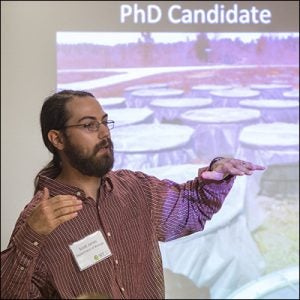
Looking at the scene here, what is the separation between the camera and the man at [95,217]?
4.19 ft

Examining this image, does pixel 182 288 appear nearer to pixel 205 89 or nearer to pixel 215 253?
pixel 215 253

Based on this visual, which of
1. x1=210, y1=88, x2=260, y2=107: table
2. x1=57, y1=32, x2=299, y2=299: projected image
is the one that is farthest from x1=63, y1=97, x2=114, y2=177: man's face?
x1=210, y1=88, x2=260, y2=107: table

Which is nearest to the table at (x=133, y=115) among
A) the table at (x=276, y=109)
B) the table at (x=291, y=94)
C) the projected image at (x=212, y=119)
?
the projected image at (x=212, y=119)

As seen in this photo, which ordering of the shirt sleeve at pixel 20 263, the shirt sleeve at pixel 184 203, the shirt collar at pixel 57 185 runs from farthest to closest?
1. the shirt sleeve at pixel 184 203
2. the shirt collar at pixel 57 185
3. the shirt sleeve at pixel 20 263

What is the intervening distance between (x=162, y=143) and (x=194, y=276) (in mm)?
836

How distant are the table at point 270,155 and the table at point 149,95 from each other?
49 centimetres

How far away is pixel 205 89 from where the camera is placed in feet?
10.4

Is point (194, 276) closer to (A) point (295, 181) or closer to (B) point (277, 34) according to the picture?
(A) point (295, 181)

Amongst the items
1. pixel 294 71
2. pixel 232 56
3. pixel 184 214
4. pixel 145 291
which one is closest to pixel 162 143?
pixel 232 56

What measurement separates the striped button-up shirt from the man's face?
3.2 inches

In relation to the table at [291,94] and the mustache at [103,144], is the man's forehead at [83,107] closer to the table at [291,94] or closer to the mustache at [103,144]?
the mustache at [103,144]

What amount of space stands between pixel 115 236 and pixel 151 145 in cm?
173

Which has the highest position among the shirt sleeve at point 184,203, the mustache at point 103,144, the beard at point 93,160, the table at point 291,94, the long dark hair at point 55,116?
the table at point 291,94

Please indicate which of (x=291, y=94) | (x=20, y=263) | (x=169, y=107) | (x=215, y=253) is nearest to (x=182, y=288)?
(x=215, y=253)
